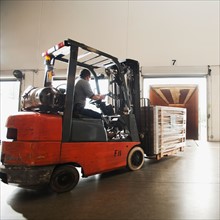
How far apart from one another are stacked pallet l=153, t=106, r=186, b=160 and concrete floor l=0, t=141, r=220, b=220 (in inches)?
32.7

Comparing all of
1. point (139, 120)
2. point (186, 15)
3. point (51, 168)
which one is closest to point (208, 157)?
point (139, 120)

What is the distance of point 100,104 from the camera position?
12.0 feet

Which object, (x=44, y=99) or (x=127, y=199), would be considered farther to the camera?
(x=44, y=99)

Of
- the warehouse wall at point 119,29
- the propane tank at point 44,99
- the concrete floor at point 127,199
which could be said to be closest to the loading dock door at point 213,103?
the warehouse wall at point 119,29

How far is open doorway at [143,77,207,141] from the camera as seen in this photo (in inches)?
348

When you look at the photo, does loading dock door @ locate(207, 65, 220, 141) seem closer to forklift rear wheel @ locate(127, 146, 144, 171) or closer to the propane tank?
forklift rear wheel @ locate(127, 146, 144, 171)

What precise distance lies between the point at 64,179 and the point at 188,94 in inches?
310

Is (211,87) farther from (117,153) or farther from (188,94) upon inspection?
(117,153)

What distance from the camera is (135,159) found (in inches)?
152

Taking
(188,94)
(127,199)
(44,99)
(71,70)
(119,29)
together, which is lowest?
(127,199)

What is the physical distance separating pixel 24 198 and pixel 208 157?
4266mm

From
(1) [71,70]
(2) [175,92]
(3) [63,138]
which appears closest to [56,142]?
(3) [63,138]

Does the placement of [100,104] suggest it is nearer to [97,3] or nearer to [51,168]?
[51,168]

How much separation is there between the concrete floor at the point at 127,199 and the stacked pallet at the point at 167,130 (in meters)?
0.83
